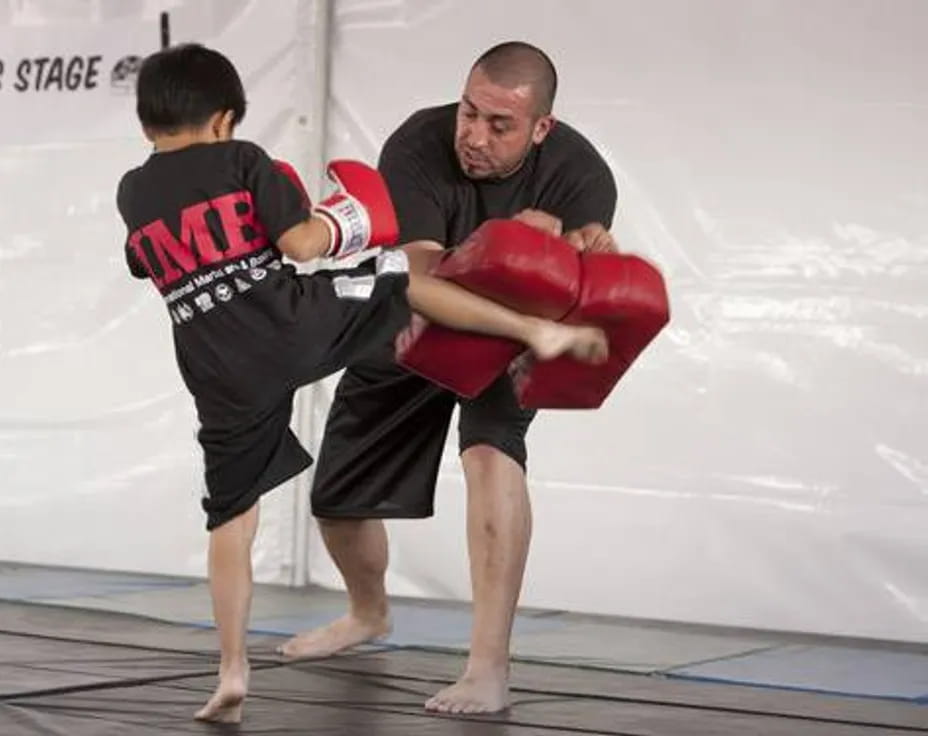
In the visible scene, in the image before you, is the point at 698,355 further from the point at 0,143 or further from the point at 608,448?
the point at 0,143

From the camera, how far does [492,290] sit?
304 cm

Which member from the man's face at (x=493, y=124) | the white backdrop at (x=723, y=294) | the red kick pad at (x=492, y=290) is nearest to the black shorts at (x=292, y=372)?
the red kick pad at (x=492, y=290)

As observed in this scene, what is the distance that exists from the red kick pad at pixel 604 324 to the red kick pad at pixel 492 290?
31 millimetres

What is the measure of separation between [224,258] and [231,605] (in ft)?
1.75

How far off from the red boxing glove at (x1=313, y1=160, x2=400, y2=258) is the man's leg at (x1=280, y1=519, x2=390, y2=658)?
32.9 inches

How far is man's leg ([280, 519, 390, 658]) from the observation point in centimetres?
372

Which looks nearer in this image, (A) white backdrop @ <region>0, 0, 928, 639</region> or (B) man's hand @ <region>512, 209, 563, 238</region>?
(B) man's hand @ <region>512, 209, 563, 238</region>


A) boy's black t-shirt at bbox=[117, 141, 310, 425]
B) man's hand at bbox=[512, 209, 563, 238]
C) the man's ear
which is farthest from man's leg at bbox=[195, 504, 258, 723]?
the man's ear

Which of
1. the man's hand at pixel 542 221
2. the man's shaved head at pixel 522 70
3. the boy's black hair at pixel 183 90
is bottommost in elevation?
the man's hand at pixel 542 221

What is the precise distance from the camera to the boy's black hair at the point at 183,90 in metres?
2.86

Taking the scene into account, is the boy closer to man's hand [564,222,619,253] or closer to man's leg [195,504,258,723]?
man's leg [195,504,258,723]

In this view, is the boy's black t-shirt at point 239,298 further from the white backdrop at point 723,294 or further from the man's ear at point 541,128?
Answer: the white backdrop at point 723,294

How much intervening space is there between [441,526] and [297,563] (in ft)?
1.58

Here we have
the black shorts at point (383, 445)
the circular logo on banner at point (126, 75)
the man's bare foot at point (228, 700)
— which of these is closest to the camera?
the man's bare foot at point (228, 700)
